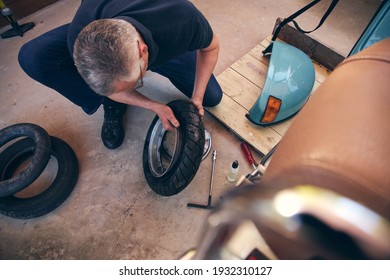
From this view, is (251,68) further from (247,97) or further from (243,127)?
(243,127)

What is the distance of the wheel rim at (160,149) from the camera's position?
1.47 metres

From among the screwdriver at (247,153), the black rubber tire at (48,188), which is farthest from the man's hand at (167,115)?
the black rubber tire at (48,188)

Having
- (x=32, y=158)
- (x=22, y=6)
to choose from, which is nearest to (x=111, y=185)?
(x=32, y=158)

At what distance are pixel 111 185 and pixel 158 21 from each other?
0.91 metres

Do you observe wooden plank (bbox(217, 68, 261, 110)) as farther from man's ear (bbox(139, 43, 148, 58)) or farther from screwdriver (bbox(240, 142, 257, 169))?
man's ear (bbox(139, 43, 148, 58))

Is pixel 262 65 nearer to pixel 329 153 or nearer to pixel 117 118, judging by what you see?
pixel 117 118

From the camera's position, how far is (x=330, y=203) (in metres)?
0.37

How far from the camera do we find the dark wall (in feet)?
6.75

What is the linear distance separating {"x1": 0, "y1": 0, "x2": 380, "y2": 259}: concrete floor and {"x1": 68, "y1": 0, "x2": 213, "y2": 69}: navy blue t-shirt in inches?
24.8

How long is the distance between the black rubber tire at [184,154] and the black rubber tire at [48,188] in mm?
433

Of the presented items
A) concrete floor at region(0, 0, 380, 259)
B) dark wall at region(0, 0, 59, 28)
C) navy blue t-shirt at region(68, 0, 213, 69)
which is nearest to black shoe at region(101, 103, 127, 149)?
concrete floor at region(0, 0, 380, 259)

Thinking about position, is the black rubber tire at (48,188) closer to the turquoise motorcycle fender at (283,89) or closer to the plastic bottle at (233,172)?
the plastic bottle at (233,172)
